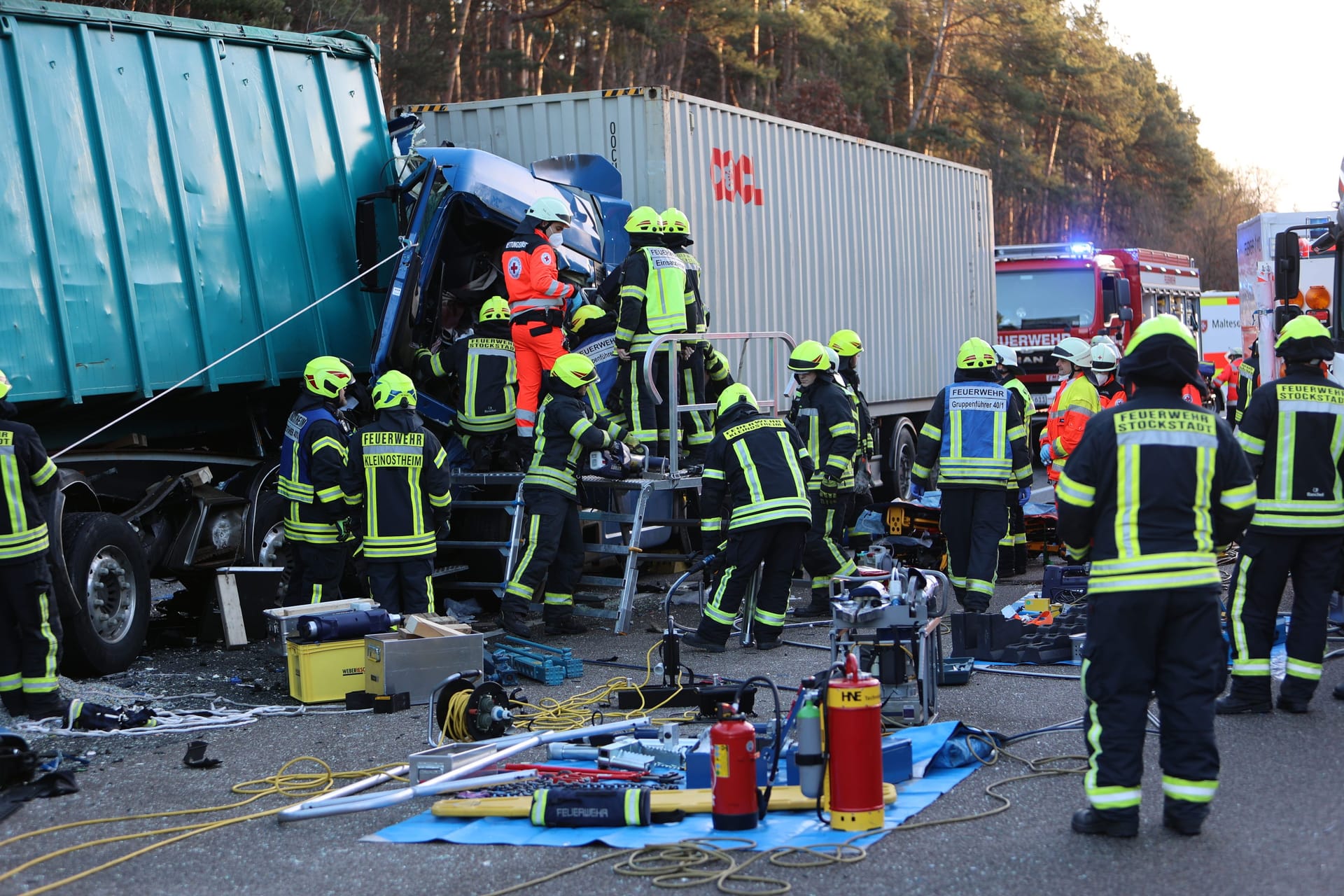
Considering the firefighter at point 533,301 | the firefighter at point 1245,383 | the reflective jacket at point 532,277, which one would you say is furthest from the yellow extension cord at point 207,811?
the firefighter at point 1245,383

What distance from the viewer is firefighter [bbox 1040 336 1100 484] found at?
437 inches

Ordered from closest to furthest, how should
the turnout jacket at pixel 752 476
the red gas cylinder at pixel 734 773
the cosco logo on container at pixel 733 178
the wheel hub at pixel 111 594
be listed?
the red gas cylinder at pixel 734 773, the wheel hub at pixel 111 594, the turnout jacket at pixel 752 476, the cosco logo on container at pixel 733 178

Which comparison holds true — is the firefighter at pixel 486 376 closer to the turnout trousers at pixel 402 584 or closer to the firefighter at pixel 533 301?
the firefighter at pixel 533 301

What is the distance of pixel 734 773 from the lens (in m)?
5.08

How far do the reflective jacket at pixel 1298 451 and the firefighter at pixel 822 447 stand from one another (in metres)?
3.45

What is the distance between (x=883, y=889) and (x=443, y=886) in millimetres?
1418

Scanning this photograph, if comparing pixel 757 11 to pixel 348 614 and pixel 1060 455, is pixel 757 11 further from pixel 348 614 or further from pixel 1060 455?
pixel 348 614

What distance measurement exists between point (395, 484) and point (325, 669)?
1337 mm

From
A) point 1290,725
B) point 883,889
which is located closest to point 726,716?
point 883,889

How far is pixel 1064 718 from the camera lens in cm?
686

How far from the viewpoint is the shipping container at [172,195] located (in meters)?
7.94

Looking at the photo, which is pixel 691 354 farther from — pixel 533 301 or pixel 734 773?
pixel 734 773

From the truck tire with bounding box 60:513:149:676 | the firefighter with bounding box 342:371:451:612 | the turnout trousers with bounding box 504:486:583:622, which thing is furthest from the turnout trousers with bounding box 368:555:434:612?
the truck tire with bounding box 60:513:149:676

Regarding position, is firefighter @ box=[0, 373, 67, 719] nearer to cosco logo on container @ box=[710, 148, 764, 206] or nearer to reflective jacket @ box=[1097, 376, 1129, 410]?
cosco logo on container @ box=[710, 148, 764, 206]
